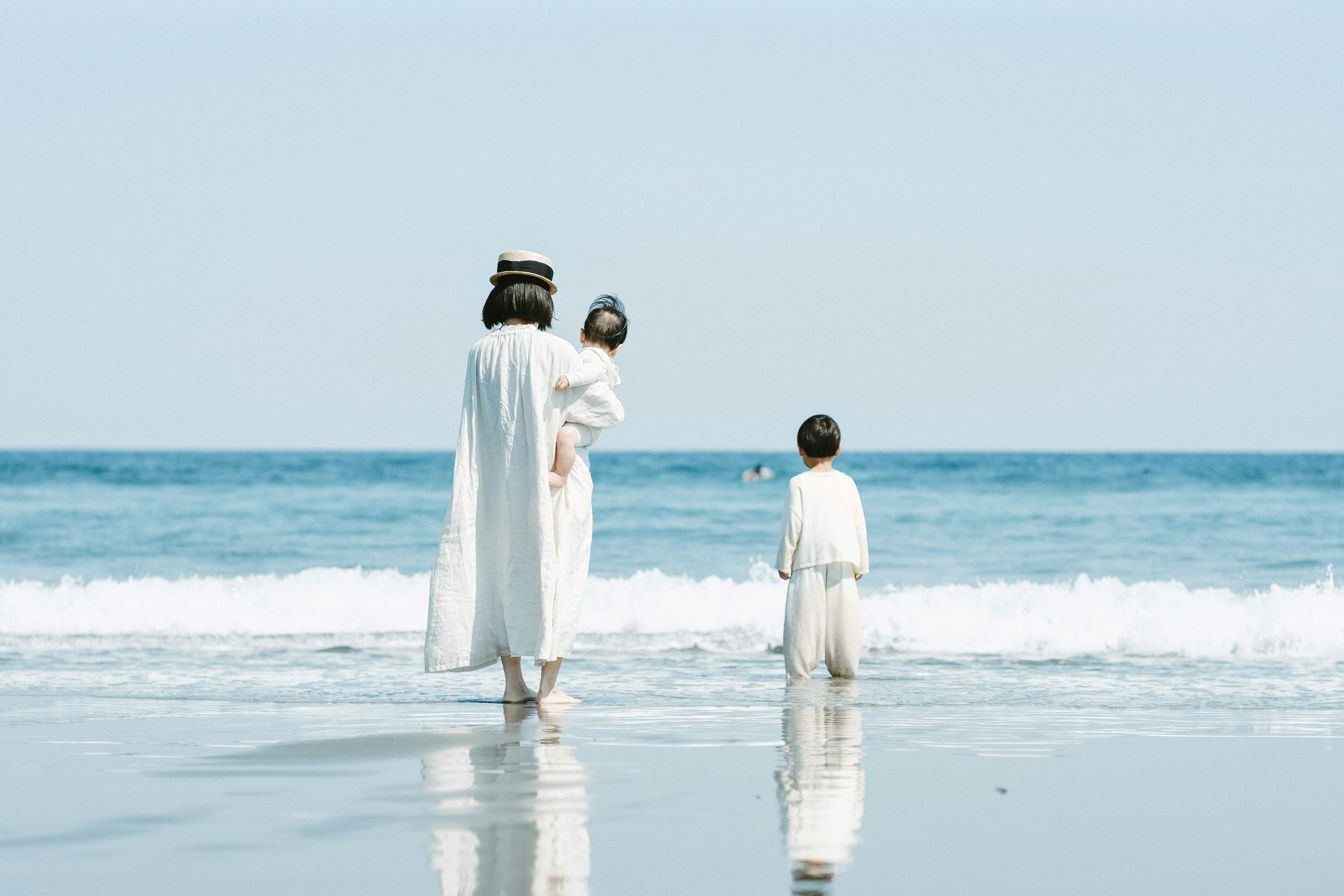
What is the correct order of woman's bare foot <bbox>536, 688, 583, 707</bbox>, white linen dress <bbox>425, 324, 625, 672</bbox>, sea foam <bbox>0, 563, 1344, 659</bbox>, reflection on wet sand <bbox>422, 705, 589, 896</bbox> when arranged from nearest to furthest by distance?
reflection on wet sand <bbox>422, 705, 589, 896</bbox>, white linen dress <bbox>425, 324, 625, 672</bbox>, woman's bare foot <bbox>536, 688, 583, 707</bbox>, sea foam <bbox>0, 563, 1344, 659</bbox>

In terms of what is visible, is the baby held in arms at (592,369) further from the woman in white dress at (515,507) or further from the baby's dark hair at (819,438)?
the baby's dark hair at (819,438)

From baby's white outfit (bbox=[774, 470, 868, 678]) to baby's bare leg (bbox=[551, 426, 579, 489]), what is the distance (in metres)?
1.76

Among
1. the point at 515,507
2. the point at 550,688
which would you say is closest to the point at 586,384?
the point at 515,507

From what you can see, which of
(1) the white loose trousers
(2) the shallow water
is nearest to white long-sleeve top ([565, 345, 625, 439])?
(2) the shallow water

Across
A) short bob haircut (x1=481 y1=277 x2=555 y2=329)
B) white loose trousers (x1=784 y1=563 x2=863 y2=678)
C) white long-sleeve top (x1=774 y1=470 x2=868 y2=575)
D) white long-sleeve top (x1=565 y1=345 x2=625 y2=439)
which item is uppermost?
short bob haircut (x1=481 y1=277 x2=555 y2=329)

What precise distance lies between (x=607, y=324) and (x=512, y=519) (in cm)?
103

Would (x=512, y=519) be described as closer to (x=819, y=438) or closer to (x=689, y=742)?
(x=689, y=742)

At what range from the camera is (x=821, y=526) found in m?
6.71

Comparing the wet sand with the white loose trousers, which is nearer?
the wet sand

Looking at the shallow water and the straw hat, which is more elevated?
the straw hat

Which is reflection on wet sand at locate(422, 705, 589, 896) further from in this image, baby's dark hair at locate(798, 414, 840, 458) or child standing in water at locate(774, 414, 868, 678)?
baby's dark hair at locate(798, 414, 840, 458)

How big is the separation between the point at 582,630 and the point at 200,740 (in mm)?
5202

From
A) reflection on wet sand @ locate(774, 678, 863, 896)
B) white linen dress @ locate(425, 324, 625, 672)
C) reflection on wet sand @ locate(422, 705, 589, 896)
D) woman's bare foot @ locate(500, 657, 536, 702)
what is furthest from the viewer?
woman's bare foot @ locate(500, 657, 536, 702)

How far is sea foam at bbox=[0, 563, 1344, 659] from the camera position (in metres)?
8.32
